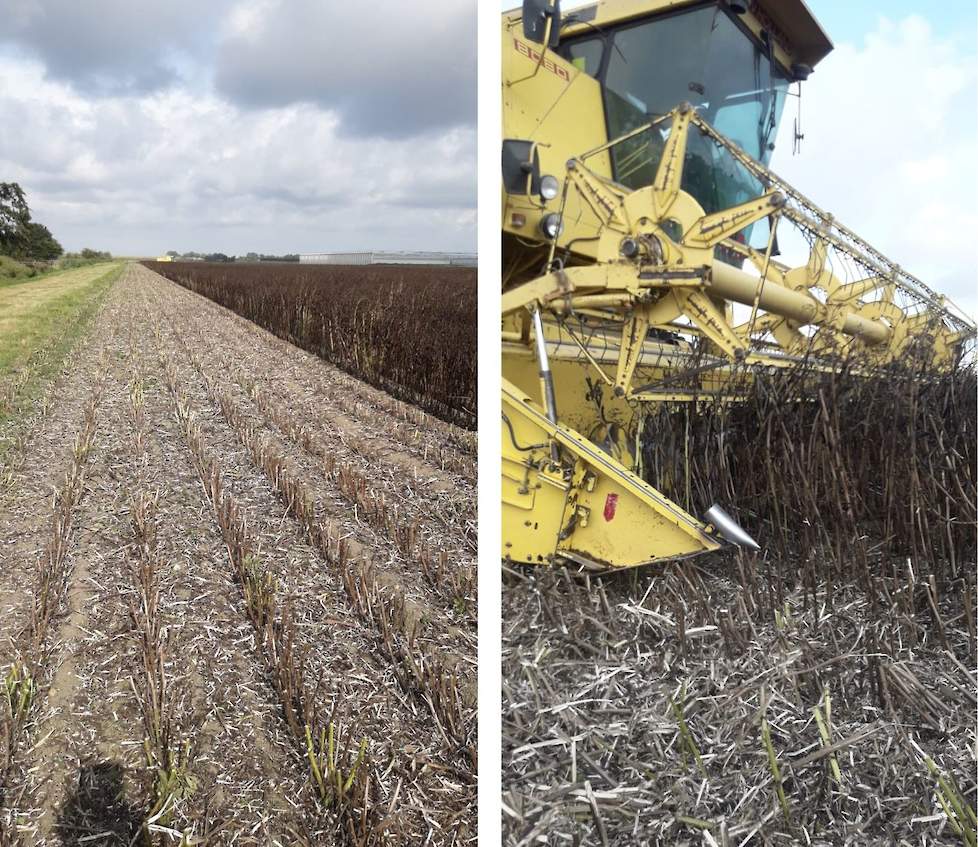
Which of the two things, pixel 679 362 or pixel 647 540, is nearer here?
pixel 647 540

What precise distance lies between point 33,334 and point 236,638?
8318mm

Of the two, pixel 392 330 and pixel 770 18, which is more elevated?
pixel 770 18

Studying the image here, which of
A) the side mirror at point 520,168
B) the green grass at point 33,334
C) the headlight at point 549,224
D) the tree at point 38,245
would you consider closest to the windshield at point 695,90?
the headlight at point 549,224

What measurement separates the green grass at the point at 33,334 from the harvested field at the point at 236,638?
3.98 ft

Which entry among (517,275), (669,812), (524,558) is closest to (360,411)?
(517,275)

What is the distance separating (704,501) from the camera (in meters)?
2.34

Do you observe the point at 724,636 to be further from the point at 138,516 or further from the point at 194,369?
the point at 194,369

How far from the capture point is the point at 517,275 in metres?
2.90

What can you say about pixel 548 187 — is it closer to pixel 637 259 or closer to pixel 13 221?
pixel 637 259

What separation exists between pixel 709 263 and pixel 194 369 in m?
5.94

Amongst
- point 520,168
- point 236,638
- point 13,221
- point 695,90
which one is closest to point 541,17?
point 520,168

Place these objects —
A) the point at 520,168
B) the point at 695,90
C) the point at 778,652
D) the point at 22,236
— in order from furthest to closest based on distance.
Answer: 1. the point at 22,236
2. the point at 695,90
3. the point at 520,168
4. the point at 778,652

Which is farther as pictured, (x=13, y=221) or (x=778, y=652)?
(x=13, y=221)

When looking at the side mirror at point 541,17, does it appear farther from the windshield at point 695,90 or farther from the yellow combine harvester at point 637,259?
the windshield at point 695,90
